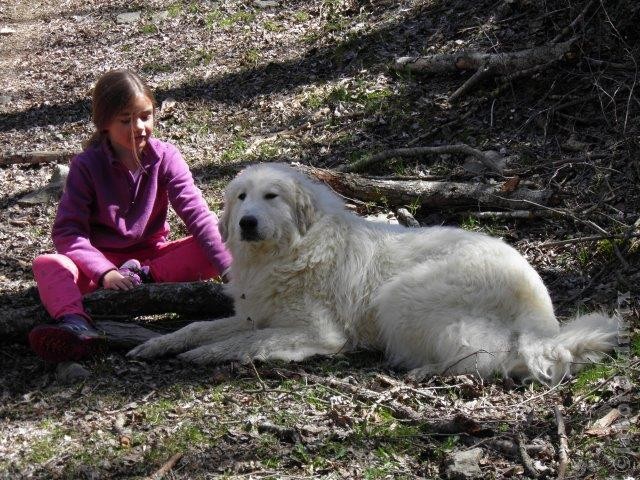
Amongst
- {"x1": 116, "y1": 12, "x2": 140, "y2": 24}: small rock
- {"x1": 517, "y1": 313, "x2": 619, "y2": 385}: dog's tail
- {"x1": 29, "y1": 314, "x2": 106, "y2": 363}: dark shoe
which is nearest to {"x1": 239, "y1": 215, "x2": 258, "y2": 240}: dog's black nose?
{"x1": 29, "y1": 314, "x2": 106, "y2": 363}: dark shoe

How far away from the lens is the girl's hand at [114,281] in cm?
543

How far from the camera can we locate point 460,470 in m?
3.64

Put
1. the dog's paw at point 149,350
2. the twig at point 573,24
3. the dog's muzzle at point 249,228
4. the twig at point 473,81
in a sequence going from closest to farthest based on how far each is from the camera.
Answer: the dog's muzzle at point 249,228
the dog's paw at point 149,350
the twig at point 573,24
the twig at point 473,81

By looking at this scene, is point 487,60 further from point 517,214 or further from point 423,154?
point 517,214

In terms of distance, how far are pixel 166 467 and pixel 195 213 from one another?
95.6 inches

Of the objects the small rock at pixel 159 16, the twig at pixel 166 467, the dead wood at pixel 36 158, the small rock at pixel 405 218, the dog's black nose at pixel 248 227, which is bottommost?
the twig at pixel 166 467

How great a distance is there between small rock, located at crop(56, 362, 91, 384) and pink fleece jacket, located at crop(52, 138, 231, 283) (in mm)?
877

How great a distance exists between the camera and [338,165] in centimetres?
808

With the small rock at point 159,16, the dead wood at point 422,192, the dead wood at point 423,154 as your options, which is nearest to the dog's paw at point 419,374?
the dead wood at point 422,192

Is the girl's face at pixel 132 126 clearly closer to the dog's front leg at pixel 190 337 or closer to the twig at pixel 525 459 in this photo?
the dog's front leg at pixel 190 337

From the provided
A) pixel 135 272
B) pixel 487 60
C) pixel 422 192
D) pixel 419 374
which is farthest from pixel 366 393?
pixel 487 60

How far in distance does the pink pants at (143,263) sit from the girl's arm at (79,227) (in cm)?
9

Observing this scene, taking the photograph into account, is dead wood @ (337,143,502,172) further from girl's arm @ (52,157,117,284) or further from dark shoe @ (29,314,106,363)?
dark shoe @ (29,314,106,363)

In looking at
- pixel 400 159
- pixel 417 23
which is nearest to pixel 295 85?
pixel 417 23
